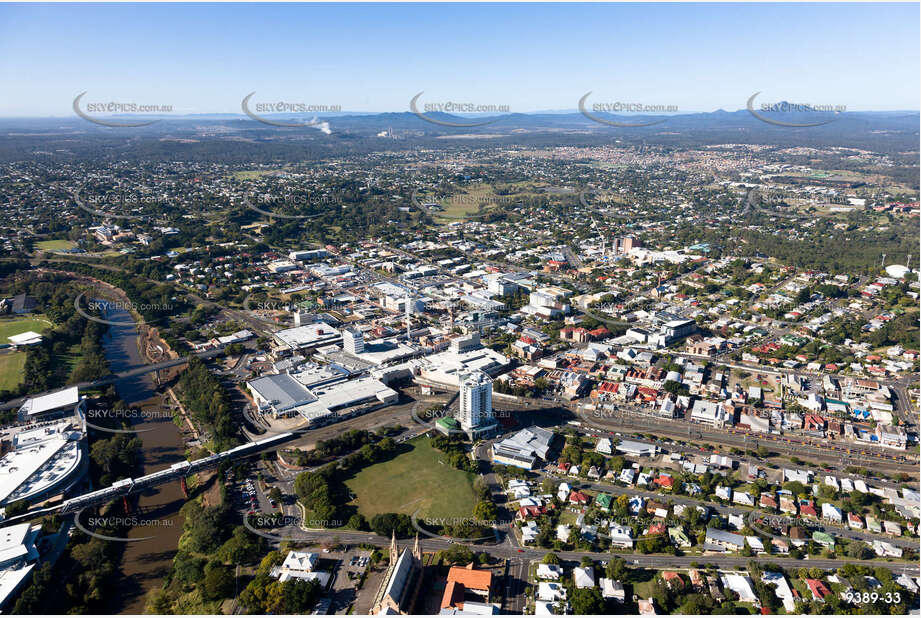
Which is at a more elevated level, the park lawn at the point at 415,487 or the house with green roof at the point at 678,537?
the house with green roof at the point at 678,537

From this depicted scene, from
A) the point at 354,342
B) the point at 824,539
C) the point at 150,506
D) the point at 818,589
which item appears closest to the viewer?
the point at 818,589

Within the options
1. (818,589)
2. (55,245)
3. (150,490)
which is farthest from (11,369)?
(818,589)

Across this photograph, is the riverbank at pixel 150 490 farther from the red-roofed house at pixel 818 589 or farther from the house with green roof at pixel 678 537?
the red-roofed house at pixel 818 589

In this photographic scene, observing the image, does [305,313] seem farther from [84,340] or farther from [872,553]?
[872,553]

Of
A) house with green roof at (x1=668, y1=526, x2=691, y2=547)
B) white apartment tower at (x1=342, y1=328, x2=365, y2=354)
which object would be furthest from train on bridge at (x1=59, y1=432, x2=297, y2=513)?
house with green roof at (x1=668, y1=526, x2=691, y2=547)

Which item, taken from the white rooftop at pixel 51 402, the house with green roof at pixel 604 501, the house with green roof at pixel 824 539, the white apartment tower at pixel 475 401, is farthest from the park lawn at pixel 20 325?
the house with green roof at pixel 824 539

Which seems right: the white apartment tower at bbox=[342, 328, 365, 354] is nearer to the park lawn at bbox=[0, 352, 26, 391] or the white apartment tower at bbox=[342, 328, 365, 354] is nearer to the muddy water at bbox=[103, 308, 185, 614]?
Result: the muddy water at bbox=[103, 308, 185, 614]

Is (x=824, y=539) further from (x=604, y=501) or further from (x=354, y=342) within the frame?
(x=354, y=342)
